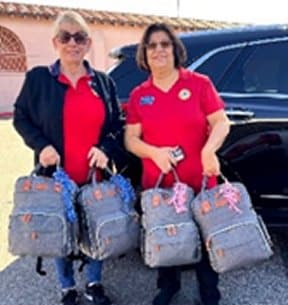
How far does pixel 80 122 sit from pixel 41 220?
0.55 meters

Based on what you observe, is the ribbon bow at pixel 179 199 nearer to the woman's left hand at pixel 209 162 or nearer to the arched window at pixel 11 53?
the woman's left hand at pixel 209 162

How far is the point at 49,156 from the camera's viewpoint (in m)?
2.97

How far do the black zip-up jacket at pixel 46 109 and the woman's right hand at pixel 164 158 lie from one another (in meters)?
0.32

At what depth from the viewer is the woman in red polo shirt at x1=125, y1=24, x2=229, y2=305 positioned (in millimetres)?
2871

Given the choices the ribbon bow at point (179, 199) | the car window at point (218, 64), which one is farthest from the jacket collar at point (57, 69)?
the car window at point (218, 64)

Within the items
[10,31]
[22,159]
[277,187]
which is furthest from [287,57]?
[10,31]

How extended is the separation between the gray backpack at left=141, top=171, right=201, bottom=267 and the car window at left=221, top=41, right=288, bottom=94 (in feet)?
3.91

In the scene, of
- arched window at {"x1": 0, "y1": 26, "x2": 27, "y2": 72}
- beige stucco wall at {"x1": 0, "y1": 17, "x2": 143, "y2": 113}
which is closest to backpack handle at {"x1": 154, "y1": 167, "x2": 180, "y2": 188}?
beige stucco wall at {"x1": 0, "y1": 17, "x2": 143, "y2": 113}

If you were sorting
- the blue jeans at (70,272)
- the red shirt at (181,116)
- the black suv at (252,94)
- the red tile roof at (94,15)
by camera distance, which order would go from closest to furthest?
the red shirt at (181,116), the blue jeans at (70,272), the black suv at (252,94), the red tile roof at (94,15)

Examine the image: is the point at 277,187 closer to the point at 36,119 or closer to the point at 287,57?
the point at 287,57

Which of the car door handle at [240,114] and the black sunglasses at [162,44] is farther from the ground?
the black sunglasses at [162,44]

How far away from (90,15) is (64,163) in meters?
16.9

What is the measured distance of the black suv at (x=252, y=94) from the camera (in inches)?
144

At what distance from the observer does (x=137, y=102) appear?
297cm
